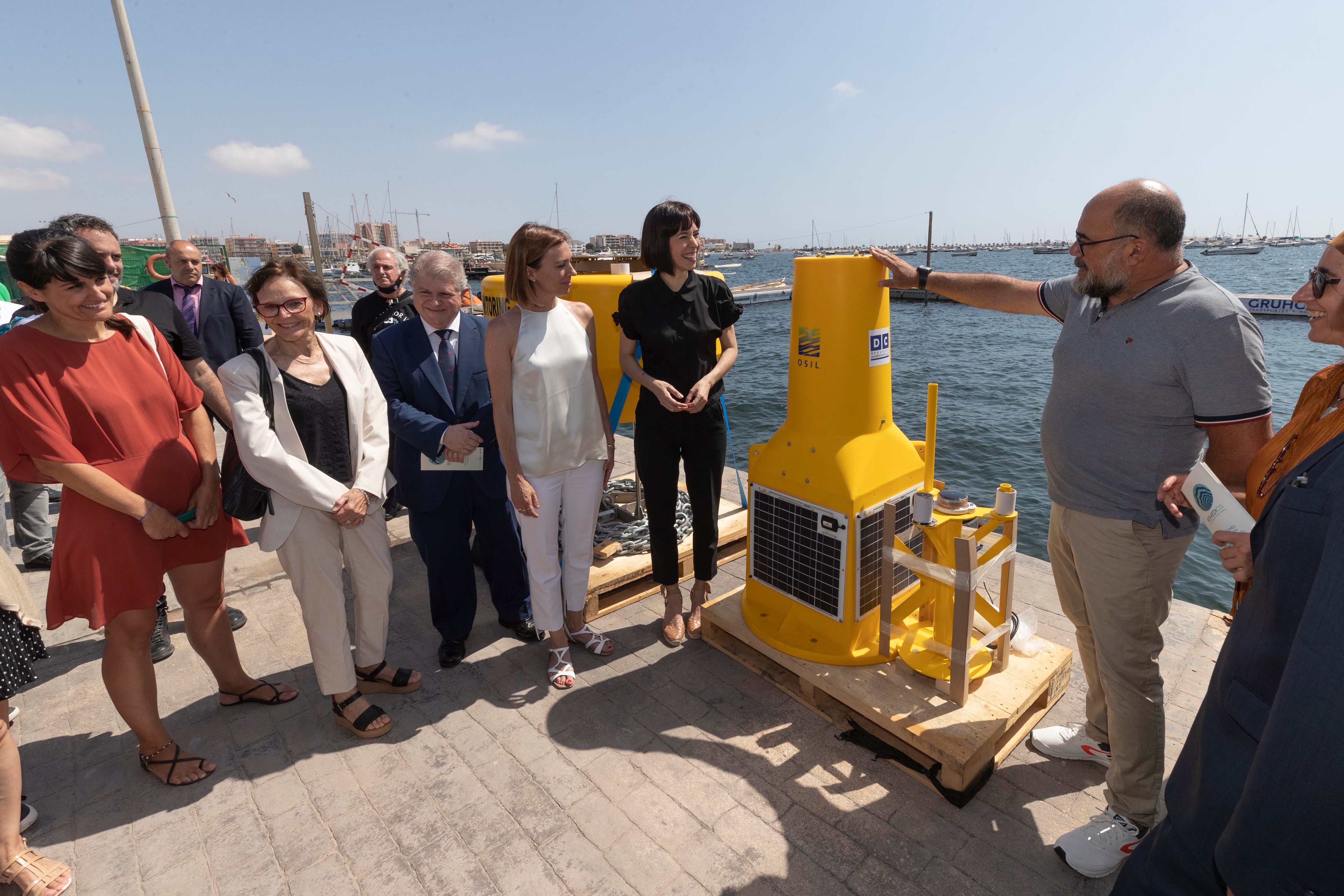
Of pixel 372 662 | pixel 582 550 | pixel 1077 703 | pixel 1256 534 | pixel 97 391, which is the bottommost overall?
pixel 1077 703

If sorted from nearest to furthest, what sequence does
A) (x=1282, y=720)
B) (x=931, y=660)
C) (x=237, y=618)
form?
1. (x=1282, y=720)
2. (x=931, y=660)
3. (x=237, y=618)

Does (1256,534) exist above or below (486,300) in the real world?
below

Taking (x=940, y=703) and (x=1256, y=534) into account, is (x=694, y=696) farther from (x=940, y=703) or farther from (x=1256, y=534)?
(x=1256, y=534)

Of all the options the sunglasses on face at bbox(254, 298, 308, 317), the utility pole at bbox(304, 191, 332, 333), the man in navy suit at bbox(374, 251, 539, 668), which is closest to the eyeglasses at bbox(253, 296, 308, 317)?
the sunglasses on face at bbox(254, 298, 308, 317)

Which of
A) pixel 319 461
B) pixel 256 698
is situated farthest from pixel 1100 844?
pixel 256 698

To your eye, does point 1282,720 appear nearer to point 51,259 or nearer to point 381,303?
point 51,259

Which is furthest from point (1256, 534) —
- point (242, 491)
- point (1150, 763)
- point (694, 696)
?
point (242, 491)

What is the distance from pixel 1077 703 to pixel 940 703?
0.90 m

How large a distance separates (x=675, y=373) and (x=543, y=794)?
6.35ft

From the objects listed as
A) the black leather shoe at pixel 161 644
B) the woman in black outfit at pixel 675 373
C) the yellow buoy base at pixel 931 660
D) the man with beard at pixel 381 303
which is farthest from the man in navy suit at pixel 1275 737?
the man with beard at pixel 381 303

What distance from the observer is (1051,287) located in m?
2.53

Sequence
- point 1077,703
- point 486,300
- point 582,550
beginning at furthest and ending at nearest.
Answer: point 486,300
point 582,550
point 1077,703

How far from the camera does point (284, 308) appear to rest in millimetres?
2512

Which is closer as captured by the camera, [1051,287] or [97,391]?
[97,391]
